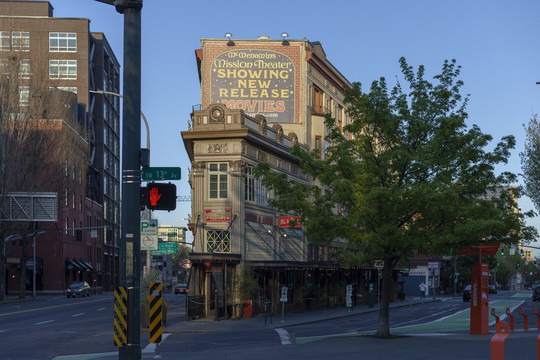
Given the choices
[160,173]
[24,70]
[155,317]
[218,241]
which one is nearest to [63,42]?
[24,70]

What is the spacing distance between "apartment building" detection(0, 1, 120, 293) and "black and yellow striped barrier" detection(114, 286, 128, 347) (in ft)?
207

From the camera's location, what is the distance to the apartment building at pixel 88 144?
8019 cm

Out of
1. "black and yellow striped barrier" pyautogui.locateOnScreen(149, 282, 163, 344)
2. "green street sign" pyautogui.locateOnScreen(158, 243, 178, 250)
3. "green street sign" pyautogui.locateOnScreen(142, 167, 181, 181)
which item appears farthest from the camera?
"green street sign" pyautogui.locateOnScreen(158, 243, 178, 250)

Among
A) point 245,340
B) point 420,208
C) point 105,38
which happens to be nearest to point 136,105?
point 420,208

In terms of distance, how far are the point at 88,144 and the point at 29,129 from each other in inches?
717

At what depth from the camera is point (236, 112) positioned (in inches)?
1505

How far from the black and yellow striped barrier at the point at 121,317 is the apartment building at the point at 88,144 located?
63.1m

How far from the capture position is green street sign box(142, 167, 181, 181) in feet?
42.8

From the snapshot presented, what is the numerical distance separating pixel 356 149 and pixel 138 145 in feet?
41.3

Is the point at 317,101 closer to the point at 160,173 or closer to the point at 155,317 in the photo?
the point at 155,317

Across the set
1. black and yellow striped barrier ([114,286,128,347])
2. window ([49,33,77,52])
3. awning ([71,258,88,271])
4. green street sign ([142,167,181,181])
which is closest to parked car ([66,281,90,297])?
awning ([71,258,88,271])

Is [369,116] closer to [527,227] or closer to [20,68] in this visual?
[527,227]

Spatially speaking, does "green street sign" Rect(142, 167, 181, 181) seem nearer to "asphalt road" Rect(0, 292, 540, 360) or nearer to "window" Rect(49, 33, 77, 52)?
"asphalt road" Rect(0, 292, 540, 360)

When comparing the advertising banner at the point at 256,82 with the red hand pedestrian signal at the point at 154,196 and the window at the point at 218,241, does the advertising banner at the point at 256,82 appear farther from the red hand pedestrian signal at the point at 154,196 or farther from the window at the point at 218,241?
the red hand pedestrian signal at the point at 154,196
